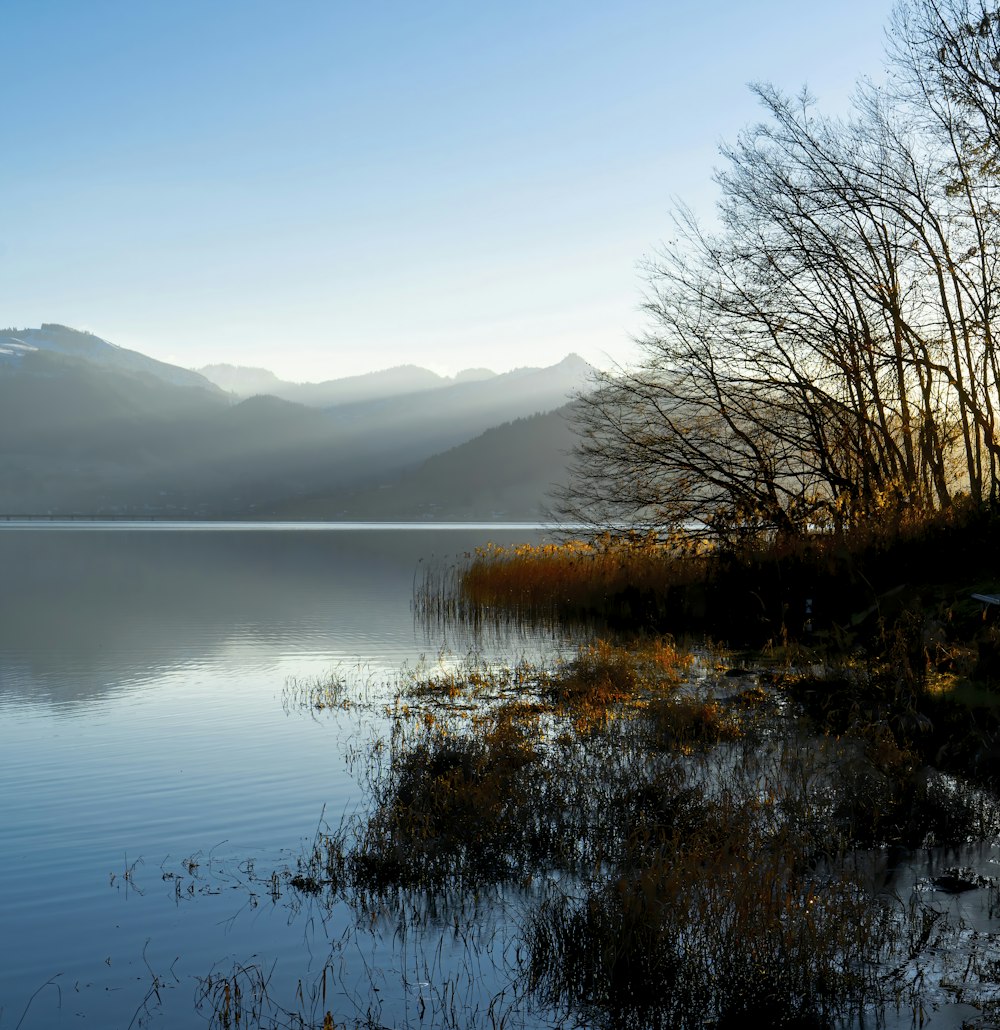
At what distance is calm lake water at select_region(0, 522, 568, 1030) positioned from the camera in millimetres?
6336

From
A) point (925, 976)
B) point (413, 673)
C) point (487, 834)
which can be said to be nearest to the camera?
point (925, 976)

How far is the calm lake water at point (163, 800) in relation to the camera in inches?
249

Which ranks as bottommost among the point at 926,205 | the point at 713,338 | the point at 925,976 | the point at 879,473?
the point at 925,976

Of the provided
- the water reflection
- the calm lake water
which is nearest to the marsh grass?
the calm lake water

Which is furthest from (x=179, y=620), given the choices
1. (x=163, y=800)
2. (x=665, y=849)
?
(x=665, y=849)

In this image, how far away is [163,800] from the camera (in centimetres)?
1041

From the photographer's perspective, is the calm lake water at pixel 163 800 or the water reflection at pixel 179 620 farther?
the water reflection at pixel 179 620

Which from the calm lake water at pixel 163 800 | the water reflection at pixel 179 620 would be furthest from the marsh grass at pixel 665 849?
the water reflection at pixel 179 620

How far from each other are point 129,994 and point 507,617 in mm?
22086

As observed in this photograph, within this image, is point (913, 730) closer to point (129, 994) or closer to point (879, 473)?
point (129, 994)

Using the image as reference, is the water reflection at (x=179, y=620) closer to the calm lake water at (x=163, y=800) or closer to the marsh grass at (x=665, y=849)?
the calm lake water at (x=163, y=800)

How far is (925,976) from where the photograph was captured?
5.73 m

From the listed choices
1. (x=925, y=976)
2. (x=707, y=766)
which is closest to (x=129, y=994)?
(x=925, y=976)

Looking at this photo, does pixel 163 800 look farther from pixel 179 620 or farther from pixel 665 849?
pixel 179 620
